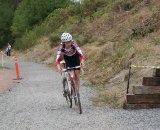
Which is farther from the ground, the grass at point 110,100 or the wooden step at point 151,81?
the wooden step at point 151,81

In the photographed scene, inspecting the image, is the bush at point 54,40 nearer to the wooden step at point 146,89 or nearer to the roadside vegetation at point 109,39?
the roadside vegetation at point 109,39

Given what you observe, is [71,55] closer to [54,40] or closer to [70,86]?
[70,86]

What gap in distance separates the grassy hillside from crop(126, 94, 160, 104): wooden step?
0.98m

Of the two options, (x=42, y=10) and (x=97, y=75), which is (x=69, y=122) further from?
(x=42, y=10)

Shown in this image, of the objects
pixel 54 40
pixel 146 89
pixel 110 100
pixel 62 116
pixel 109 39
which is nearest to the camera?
pixel 62 116

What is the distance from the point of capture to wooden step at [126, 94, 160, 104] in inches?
453

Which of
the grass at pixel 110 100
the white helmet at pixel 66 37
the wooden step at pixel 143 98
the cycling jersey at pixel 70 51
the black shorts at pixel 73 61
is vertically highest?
the white helmet at pixel 66 37

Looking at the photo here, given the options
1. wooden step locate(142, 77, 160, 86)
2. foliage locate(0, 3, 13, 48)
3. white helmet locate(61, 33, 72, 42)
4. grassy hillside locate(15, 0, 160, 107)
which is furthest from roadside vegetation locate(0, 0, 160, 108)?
foliage locate(0, 3, 13, 48)

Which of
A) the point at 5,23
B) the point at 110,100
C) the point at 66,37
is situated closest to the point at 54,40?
the point at 110,100

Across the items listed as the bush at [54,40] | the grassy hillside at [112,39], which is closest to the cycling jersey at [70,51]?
the grassy hillside at [112,39]

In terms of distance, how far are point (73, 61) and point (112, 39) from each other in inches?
678

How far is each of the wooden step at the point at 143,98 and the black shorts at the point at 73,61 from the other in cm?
153

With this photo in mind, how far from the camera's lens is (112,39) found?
28.7 m

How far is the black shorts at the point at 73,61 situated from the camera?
11.7 meters
